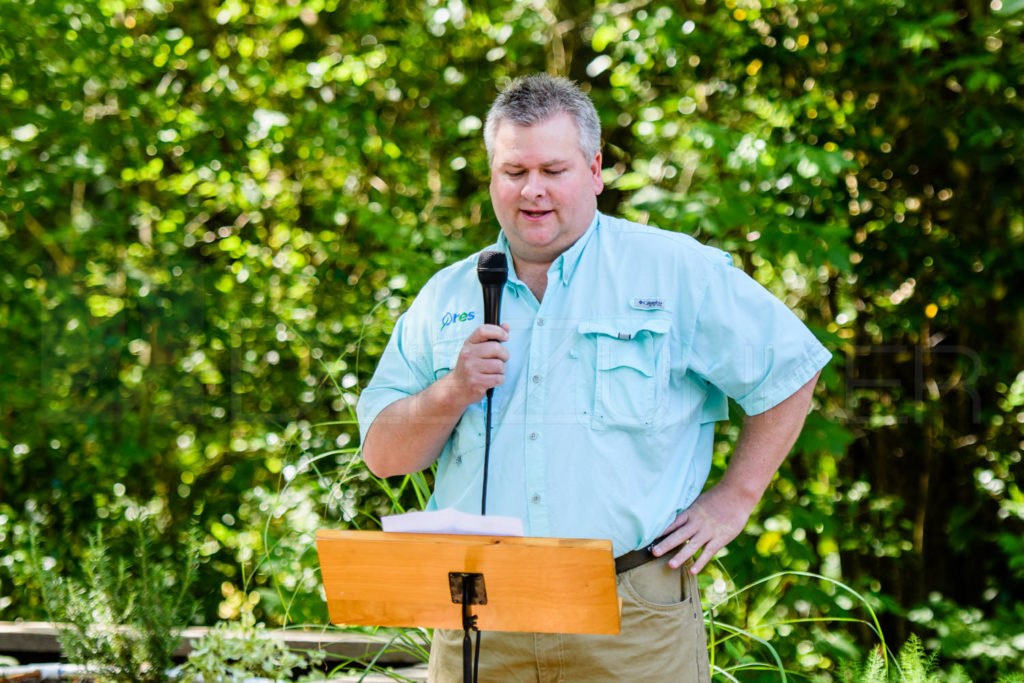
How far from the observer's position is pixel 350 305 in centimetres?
431

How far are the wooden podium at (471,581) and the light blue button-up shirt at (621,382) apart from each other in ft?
1.07

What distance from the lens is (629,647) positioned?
173 centimetres

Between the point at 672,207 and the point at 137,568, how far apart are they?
2729 mm

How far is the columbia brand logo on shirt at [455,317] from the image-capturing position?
190cm

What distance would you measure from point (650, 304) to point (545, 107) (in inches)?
15.7

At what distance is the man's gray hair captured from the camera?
1787mm

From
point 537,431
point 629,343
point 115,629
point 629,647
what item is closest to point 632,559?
point 629,647

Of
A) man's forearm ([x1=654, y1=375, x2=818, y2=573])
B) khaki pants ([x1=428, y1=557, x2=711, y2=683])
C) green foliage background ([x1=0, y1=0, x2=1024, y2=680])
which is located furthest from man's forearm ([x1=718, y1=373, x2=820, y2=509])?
green foliage background ([x1=0, y1=0, x2=1024, y2=680])

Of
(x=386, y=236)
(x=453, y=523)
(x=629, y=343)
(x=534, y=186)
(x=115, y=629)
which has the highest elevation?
(x=386, y=236)

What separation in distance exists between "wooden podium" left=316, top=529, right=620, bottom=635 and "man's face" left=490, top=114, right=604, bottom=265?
67 centimetres

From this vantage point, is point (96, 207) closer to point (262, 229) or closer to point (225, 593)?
point (262, 229)

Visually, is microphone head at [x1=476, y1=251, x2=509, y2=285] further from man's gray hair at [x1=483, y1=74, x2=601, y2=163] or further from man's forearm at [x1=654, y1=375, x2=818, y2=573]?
man's forearm at [x1=654, y1=375, x2=818, y2=573]

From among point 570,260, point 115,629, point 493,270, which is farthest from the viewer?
point 115,629

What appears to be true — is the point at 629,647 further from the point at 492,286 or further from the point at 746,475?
A: the point at 492,286
